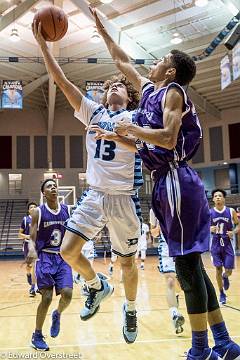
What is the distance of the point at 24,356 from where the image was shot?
4621 millimetres

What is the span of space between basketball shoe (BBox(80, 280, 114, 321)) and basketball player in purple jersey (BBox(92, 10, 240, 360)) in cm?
119

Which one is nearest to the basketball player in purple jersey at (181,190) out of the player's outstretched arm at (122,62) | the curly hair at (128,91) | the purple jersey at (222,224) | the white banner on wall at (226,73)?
the player's outstretched arm at (122,62)

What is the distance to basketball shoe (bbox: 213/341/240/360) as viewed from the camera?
9.22ft

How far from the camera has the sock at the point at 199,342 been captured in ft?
8.96

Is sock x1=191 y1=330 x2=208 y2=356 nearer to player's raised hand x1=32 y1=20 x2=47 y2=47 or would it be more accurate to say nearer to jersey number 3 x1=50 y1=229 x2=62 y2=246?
player's raised hand x1=32 y1=20 x2=47 y2=47

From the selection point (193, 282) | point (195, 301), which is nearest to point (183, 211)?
point (193, 282)

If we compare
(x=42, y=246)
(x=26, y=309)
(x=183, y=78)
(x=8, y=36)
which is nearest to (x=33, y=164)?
(x=8, y=36)

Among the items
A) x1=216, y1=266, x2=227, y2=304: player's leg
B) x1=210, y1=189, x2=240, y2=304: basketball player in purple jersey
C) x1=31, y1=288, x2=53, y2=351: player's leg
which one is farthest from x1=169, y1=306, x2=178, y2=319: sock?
x1=210, y1=189, x2=240, y2=304: basketball player in purple jersey

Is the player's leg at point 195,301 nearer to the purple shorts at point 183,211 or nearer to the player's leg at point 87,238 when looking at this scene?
the purple shorts at point 183,211

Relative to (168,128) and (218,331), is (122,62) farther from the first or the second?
(218,331)

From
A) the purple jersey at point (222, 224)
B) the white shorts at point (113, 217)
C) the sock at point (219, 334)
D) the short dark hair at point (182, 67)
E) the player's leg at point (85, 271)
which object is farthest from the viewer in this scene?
the purple jersey at point (222, 224)

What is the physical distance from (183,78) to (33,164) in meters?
26.0

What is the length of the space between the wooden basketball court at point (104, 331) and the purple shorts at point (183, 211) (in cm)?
210

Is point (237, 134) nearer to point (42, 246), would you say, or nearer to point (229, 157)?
point (229, 157)
